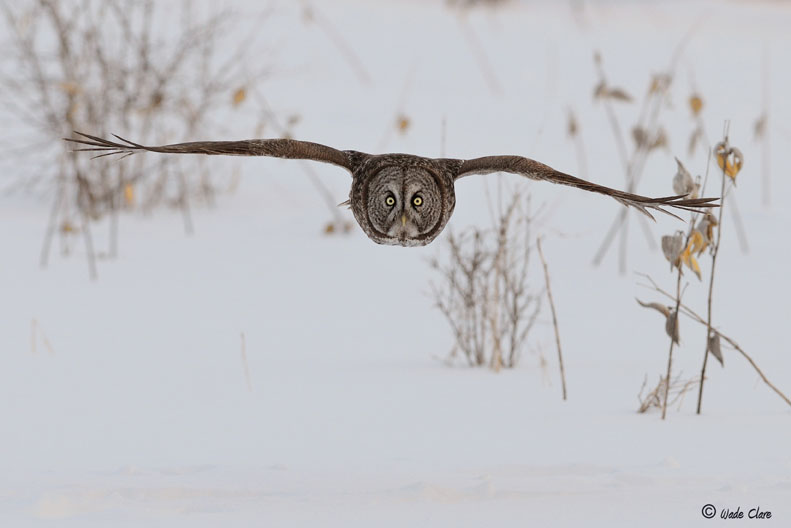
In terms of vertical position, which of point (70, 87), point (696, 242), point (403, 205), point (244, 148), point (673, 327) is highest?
point (70, 87)

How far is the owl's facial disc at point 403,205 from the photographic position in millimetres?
3971

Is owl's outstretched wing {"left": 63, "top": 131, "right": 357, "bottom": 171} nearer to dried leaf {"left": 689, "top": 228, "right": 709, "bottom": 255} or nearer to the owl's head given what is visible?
the owl's head

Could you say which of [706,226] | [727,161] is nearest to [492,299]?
[706,226]

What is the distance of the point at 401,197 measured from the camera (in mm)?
3969

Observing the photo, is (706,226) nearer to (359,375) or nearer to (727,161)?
(727,161)

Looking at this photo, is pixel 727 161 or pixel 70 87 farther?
pixel 70 87

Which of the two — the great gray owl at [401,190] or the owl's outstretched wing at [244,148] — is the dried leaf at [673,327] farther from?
the owl's outstretched wing at [244,148]

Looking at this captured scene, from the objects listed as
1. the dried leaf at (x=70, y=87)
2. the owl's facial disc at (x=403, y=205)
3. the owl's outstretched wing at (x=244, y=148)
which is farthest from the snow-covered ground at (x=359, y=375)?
the dried leaf at (x=70, y=87)

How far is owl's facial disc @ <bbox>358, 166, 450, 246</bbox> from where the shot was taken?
13.0 feet

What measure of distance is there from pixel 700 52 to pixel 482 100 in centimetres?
520

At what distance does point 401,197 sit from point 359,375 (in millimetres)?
2027

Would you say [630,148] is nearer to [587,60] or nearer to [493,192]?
[493,192]

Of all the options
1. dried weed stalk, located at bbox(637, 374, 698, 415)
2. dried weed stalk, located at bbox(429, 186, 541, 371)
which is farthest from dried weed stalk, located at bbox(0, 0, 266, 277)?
dried weed stalk, located at bbox(637, 374, 698, 415)

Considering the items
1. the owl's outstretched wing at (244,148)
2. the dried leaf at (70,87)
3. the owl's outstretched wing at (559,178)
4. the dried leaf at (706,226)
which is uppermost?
the dried leaf at (70,87)
